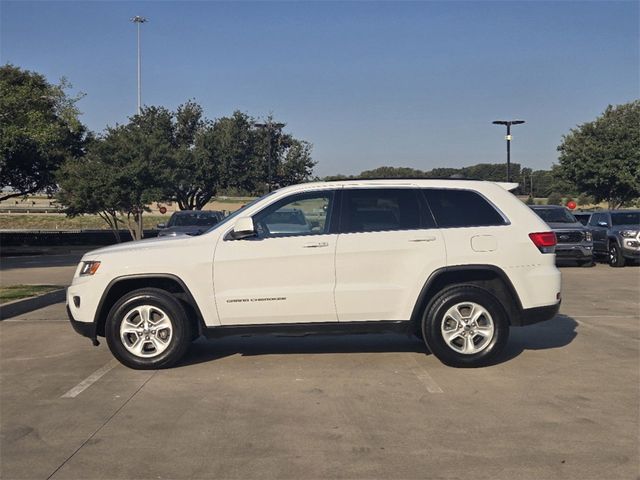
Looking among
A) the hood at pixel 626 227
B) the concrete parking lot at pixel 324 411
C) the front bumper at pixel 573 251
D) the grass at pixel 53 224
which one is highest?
the grass at pixel 53 224

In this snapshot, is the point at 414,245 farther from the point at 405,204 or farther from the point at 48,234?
the point at 48,234

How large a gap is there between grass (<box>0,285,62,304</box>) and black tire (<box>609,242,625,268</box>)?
46.7 ft

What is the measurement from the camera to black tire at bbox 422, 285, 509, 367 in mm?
6746

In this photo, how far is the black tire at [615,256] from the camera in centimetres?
1823

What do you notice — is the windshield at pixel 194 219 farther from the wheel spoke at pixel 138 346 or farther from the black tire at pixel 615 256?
the wheel spoke at pixel 138 346

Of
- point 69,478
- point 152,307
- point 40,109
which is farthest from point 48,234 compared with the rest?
point 69,478

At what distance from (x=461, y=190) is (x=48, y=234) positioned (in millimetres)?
26708

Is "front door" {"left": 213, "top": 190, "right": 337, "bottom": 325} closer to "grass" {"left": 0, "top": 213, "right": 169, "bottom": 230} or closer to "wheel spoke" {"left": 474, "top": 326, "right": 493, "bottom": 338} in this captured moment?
"wheel spoke" {"left": 474, "top": 326, "right": 493, "bottom": 338}

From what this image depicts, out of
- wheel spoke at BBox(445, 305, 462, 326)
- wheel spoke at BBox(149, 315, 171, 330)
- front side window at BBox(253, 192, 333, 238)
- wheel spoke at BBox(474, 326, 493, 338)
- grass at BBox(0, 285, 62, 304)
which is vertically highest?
front side window at BBox(253, 192, 333, 238)

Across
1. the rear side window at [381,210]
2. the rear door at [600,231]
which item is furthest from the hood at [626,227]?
the rear side window at [381,210]

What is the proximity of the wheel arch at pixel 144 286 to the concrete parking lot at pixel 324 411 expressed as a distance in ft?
1.81

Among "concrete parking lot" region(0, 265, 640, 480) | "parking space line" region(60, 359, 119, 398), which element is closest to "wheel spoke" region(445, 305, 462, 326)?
"concrete parking lot" region(0, 265, 640, 480)

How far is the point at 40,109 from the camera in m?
17.9

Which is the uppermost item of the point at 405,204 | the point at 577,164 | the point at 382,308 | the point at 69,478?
the point at 577,164
